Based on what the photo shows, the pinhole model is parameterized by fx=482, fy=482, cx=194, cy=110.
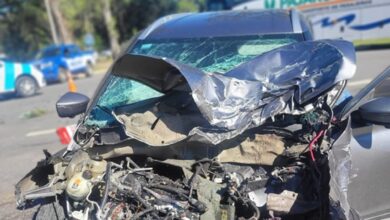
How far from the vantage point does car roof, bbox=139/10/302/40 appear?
4.38 metres

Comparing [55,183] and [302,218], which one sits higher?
[55,183]

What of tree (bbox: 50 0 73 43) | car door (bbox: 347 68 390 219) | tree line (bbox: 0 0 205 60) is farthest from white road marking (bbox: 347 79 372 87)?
tree line (bbox: 0 0 205 60)

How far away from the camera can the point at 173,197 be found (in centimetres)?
304

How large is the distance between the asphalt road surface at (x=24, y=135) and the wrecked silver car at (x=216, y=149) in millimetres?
1935

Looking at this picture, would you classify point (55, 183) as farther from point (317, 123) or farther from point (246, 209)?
point (317, 123)

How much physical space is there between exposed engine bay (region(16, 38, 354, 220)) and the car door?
0.21 meters

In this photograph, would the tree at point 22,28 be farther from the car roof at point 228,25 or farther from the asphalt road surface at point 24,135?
the car roof at point 228,25

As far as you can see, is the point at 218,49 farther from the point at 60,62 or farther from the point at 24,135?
the point at 60,62

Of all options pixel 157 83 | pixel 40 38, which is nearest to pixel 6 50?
pixel 40 38

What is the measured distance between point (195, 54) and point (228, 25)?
56 cm

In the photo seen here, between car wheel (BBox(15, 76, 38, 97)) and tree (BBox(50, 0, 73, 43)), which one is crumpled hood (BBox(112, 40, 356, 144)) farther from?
tree (BBox(50, 0, 73, 43))

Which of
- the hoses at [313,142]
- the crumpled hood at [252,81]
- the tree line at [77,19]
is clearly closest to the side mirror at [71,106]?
the crumpled hood at [252,81]

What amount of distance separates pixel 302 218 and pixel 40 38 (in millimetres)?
48526

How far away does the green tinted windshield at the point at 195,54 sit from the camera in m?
3.93
